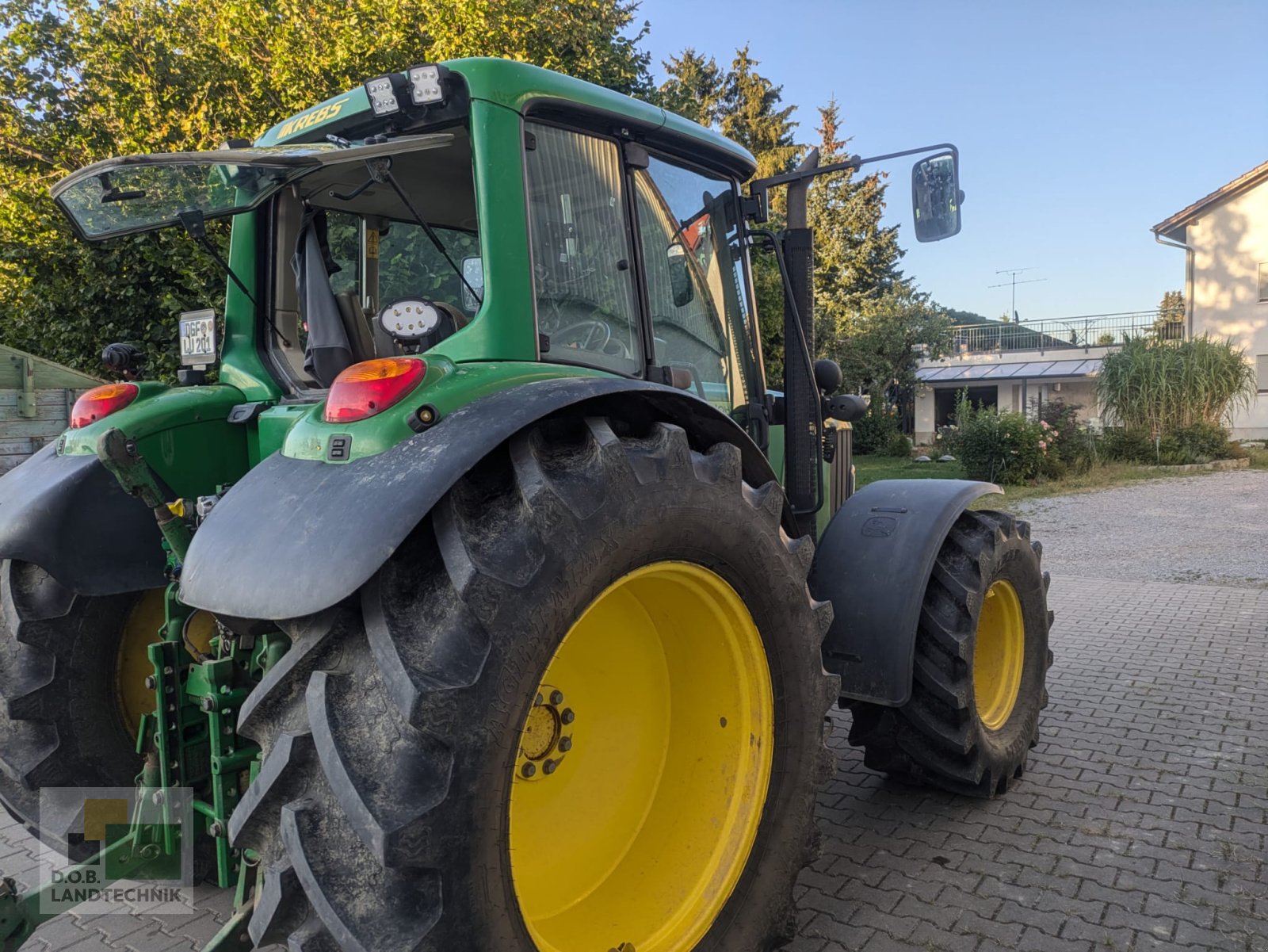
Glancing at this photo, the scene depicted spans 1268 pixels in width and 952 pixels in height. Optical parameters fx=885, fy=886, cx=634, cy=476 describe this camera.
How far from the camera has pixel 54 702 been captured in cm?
→ 256

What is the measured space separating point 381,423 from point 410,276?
1531mm

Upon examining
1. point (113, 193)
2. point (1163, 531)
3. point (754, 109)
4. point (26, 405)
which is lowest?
point (1163, 531)

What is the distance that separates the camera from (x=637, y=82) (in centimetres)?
1257

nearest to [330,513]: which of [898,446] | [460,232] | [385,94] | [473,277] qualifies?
[473,277]

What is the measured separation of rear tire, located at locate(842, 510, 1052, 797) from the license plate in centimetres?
257

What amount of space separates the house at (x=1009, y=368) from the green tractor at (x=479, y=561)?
2811 cm

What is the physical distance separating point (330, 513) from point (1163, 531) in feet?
39.1

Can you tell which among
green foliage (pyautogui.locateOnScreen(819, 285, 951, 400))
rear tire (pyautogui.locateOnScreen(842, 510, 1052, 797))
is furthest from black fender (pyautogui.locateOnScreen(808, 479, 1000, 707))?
green foliage (pyautogui.locateOnScreen(819, 285, 951, 400))

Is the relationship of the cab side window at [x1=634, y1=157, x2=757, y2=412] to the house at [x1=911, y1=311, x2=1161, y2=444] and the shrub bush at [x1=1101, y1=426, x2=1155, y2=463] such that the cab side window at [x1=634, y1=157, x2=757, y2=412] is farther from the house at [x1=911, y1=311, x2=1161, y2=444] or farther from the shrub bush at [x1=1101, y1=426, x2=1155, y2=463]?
the house at [x1=911, y1=311, x2=1161, y2=444]

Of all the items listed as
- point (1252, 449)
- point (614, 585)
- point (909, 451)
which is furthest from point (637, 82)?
point (1252, 449)

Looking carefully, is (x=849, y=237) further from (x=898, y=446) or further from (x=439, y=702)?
(x=439, y=702)

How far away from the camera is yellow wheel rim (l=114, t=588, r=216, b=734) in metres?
2.74

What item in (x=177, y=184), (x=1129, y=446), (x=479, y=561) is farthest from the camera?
(x=1129, y=446)

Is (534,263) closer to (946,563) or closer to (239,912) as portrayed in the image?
(239,912)
